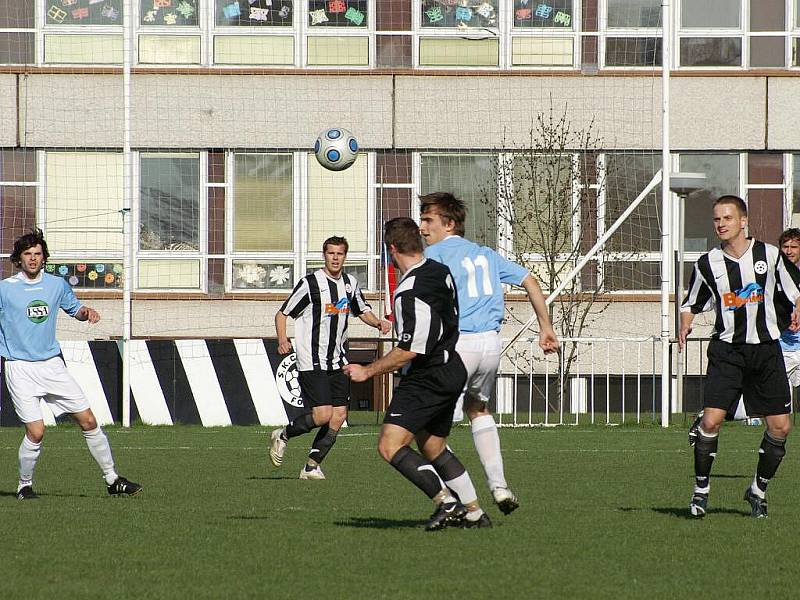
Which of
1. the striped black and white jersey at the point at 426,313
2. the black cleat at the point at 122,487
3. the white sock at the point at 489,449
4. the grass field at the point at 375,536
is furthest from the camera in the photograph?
the black cleat at the point at 122,487

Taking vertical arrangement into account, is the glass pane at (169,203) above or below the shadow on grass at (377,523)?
above

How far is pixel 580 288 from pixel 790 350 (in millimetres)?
8987

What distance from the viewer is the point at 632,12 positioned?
1057 inches

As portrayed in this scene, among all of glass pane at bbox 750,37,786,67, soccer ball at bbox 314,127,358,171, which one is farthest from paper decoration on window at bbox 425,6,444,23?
soccer ball at bbox 314,127,358,171

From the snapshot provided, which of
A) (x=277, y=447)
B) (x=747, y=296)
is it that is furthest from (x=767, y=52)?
(x=747, y=296)

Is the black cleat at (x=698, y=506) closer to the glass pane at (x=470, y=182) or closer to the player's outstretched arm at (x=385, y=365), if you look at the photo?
the player's outstretched arm at (x=385, y=365)

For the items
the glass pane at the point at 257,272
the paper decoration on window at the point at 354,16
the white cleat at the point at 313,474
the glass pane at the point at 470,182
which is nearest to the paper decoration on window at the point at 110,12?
the paper decoration on window at the point at 354,16

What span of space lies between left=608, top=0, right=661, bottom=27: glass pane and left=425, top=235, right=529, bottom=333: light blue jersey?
1885 cm

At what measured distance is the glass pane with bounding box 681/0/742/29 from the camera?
2708 centimetres

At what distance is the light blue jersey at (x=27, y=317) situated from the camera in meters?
10.8

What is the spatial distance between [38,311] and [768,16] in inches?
767

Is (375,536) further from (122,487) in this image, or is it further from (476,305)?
(122,487)

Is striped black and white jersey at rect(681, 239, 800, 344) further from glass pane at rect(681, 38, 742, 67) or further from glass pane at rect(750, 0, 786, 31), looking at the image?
glass pane at rect(750, 0, 786, 31)

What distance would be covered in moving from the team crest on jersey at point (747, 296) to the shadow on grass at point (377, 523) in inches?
90.3
